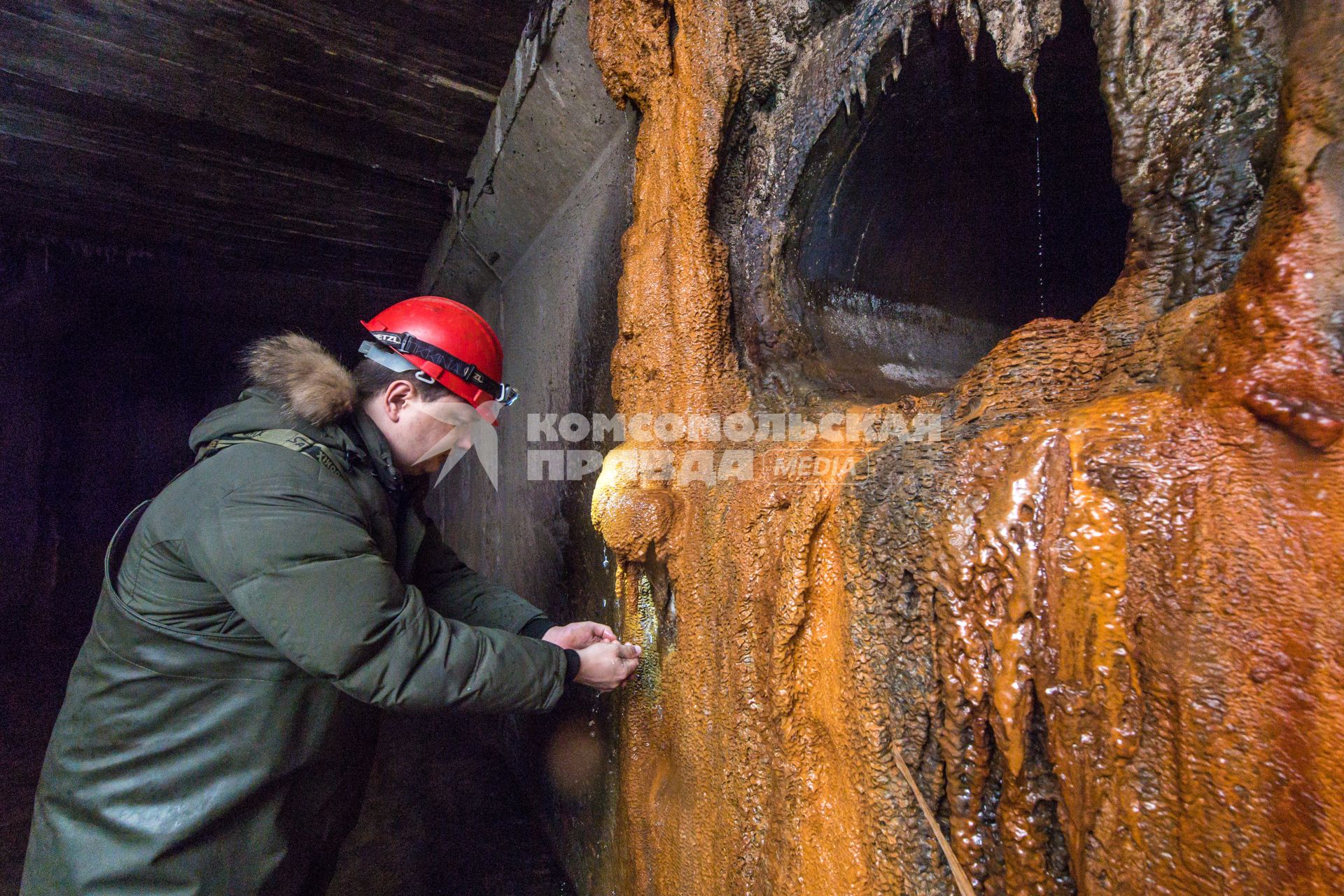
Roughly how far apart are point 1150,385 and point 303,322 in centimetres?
984

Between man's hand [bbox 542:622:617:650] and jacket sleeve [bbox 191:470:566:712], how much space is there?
50cm

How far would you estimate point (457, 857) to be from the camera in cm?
324

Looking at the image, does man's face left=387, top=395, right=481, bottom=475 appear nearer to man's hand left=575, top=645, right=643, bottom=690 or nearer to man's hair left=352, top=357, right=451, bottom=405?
man's hair left=352, top=357, right=451, bottom=405

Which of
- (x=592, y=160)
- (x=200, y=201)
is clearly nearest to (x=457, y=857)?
(x=592, y=160)

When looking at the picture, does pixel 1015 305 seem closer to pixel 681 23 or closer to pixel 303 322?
pixel 681 23

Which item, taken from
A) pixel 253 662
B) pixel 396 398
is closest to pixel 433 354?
pixel 396 398

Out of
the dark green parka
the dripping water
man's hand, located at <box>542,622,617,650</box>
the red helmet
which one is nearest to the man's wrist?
man's hand, located at <box>542,622,617,650</box>

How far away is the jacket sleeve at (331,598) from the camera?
4.52 ft

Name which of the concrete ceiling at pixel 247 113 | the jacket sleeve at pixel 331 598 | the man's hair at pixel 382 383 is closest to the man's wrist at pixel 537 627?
the jacket sleeve at pixel 331 598

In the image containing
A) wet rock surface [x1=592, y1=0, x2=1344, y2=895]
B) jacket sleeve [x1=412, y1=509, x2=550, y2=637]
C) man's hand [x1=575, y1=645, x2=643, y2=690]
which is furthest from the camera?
jacket sleeve [x1=412, y1=509, x2=550, y2=637]

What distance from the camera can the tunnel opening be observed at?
1639 millimetres

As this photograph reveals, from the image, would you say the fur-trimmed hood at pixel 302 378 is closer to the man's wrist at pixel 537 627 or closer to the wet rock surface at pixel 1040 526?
the wet rock surface at pixel 1040 526

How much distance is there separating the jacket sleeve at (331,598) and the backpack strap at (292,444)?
0.25ft

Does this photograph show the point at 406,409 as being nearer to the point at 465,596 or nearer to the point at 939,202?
the point at 465,596
